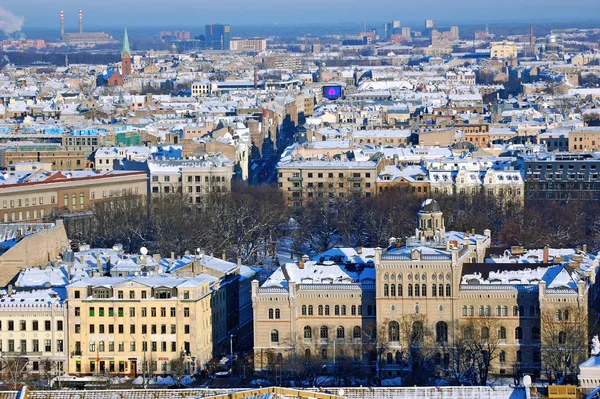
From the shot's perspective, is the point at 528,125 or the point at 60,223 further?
the point at 528,125

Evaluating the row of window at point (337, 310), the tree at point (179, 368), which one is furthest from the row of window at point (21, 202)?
the row of window at point (337, 310)

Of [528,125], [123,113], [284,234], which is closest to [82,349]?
[284,234]

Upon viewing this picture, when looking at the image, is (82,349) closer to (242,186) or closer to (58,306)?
(58,306)

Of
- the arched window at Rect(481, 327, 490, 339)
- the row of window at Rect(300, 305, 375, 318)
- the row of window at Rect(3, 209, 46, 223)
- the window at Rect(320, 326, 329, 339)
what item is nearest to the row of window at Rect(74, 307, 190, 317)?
the row of window at Rect(300, 305, 375, 318)

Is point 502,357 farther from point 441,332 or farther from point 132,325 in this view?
point 132,325

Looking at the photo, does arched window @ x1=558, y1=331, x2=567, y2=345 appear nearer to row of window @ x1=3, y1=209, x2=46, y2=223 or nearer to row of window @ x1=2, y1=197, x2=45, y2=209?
row of window @ x1=3, y1=209, x2=46, y2=223

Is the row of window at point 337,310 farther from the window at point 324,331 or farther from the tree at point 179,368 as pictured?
the tree at point 179,368
